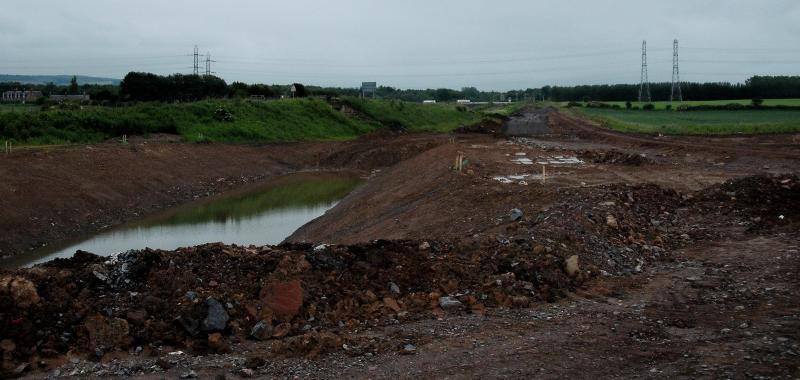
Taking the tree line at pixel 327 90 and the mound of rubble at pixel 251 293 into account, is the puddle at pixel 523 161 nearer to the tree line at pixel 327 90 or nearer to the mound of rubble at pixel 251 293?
the mound of rubble at pixel 251 293

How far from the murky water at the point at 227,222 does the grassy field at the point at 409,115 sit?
88.4 feet

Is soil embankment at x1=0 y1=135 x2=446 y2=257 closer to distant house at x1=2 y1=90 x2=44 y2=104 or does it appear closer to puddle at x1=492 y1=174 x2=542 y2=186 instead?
puddle at x1=492 y1=174 x2=542 y2=186

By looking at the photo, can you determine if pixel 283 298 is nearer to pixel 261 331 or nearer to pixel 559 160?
pixel 261 331

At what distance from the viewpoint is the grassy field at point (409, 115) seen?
64.7 meters

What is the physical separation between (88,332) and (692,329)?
25.6 feet

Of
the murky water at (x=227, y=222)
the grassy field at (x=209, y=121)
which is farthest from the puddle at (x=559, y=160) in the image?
the grassy field at (x=209, y=121)

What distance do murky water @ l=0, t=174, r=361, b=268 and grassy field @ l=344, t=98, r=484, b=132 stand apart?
26.9 m

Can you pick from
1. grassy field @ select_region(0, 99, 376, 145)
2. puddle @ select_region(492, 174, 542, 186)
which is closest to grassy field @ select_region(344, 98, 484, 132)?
grassy field @ select_region(0, 99, 376, 145)

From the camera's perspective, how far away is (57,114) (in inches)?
1522

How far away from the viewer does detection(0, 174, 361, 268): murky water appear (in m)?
20.5

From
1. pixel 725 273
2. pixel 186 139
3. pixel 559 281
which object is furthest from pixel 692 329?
pixel 186 139

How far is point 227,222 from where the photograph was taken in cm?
2498

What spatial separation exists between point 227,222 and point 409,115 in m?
47.1

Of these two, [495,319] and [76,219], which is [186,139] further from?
[495,319]
